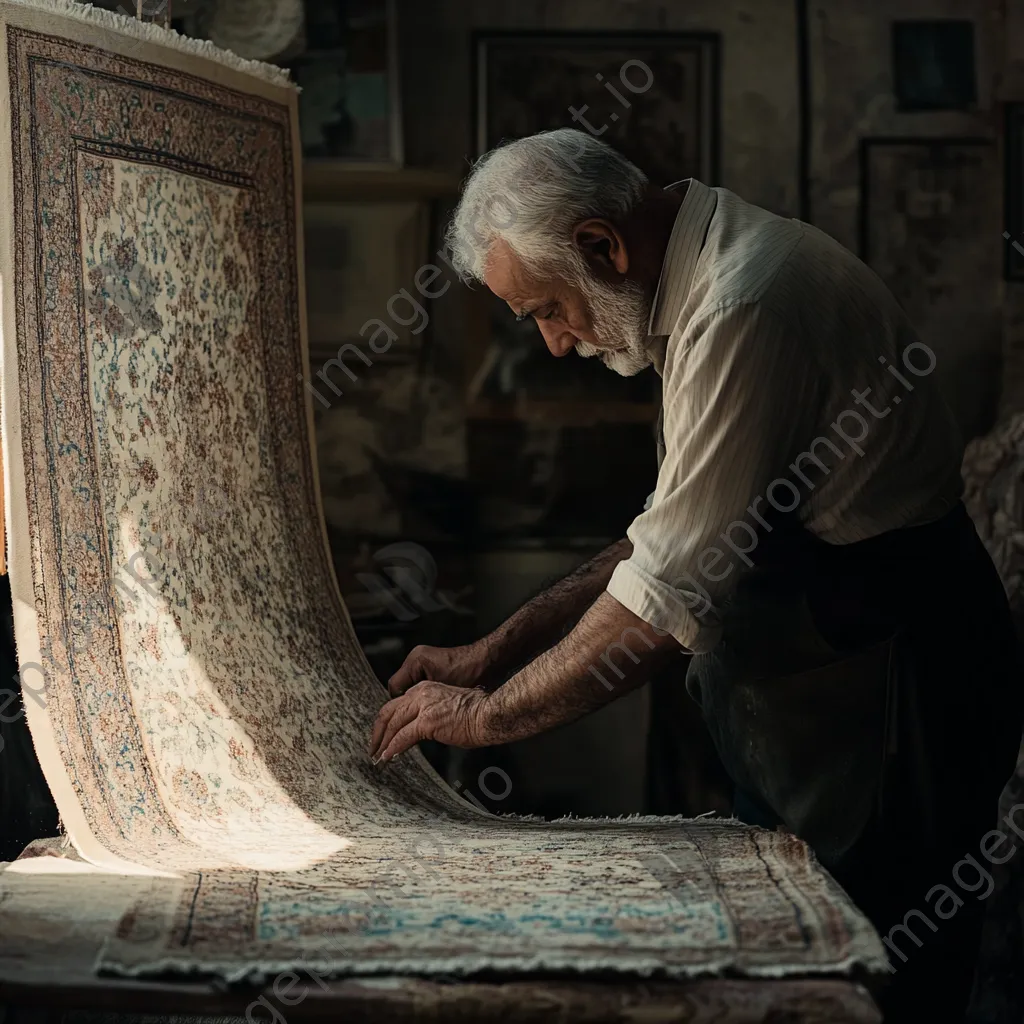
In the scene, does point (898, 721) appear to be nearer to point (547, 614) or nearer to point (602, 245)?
point (547, 614)

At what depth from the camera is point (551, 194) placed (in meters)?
1.74

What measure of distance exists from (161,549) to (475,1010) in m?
1.08

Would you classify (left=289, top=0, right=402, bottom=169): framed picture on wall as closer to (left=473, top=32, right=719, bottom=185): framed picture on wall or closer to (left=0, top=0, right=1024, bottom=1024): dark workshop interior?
(left=0, top=0, right=1024, bottom=1024): dark workshop interior

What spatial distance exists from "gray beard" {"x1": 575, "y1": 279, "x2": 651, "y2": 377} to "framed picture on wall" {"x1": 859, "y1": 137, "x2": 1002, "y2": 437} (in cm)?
141

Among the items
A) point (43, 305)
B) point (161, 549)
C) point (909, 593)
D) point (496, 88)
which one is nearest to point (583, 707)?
point (909, 593)

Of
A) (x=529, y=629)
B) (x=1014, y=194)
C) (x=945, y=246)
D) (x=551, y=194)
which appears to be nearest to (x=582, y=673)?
(x=529, y=629)

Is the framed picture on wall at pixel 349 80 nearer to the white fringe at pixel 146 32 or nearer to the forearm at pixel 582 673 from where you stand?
the white fringe at pixel 146 32

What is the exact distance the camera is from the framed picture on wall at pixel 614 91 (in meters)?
3.02

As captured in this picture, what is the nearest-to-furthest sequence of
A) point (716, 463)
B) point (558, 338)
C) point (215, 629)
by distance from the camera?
1. point (716, 463)
2. point (558, 338)
3. point (215, 629)

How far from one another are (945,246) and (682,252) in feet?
5.17

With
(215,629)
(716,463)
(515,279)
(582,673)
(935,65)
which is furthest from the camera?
(935,65)

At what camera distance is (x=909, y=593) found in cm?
175

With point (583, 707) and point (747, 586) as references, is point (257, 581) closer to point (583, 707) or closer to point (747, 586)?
point (583, 707)

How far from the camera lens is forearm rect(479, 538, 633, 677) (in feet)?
7.20
